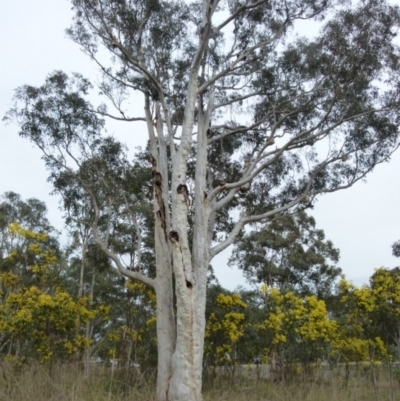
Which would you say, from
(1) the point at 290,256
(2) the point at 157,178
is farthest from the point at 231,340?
(1) the point at 290,256

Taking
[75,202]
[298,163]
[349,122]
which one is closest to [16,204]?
[75,202]

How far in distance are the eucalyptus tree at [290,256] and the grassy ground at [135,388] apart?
8.67m

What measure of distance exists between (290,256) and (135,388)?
1432cm

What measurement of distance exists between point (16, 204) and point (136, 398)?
52.9 feet

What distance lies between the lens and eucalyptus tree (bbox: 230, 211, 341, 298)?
20.8 meters

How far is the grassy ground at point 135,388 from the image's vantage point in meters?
7.50

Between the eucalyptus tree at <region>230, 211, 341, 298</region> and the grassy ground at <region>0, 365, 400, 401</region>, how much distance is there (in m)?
8.67

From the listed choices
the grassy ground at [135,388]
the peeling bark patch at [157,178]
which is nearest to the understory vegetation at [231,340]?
the grassy ground at [135,388]

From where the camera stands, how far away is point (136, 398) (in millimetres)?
8242

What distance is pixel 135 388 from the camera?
8.03m

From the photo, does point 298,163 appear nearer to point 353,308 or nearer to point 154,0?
point 353,308

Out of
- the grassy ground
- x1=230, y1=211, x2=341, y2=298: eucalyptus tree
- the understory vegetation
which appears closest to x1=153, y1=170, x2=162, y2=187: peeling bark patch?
the understory vegetation

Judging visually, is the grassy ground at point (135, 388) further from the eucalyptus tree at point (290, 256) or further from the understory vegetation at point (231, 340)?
the eucalyptus tree at point (290, 256)

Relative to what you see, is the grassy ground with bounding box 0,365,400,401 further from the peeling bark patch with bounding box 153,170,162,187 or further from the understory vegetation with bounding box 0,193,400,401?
the peeling bark patch with bounding box 153,170,162,187
